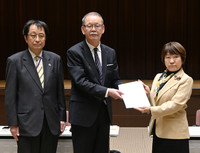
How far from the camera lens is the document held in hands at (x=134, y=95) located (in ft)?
10.1

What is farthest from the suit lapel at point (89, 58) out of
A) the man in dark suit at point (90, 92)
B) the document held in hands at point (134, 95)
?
the document held in hands at point (134, 95)

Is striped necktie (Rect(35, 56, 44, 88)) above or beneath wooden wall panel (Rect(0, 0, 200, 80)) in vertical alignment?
beneath

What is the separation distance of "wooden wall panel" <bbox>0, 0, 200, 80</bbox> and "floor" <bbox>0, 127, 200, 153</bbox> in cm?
248

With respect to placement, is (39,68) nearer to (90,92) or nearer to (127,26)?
(90,92)

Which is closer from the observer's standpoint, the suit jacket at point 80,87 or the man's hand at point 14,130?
the man's hand at point 14,130

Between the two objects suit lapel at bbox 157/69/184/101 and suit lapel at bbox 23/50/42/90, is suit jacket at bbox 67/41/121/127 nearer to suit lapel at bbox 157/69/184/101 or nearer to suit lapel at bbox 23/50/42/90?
suit lapel at bbox 23/50/42/90

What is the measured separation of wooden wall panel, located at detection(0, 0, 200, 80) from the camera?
848 cm

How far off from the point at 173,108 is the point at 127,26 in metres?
5.83

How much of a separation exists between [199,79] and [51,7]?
13.3 ft

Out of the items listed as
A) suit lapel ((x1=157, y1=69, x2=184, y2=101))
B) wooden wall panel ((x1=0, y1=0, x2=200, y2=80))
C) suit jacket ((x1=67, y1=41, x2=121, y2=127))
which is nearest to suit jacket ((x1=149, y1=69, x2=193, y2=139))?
suit lapel ((x1=157, y1=69, x2=184, y2=101))

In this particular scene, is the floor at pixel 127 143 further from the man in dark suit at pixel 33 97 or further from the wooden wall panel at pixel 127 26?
the wooden wall panel at pixel 127 26

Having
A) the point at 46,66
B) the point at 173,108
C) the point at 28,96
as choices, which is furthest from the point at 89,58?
the point at 173,108

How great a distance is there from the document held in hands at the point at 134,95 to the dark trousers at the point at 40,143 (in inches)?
28.4

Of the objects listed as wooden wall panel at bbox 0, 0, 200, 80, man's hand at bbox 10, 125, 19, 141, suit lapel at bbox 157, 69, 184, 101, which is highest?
wooden wall panel at bbox 0, 0, 200, 80
